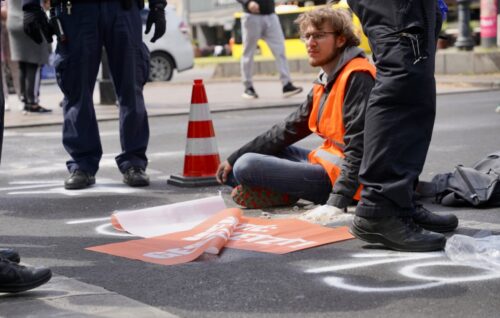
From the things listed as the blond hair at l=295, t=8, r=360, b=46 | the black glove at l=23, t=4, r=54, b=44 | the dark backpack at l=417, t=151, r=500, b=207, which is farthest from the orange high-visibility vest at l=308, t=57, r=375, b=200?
the black glove at l=23, t=4, r=54, b=44

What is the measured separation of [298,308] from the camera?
10.8 feet

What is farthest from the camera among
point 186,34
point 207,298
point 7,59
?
point 186,34

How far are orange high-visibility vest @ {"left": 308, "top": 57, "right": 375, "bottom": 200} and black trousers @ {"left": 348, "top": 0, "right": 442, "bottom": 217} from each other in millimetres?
804

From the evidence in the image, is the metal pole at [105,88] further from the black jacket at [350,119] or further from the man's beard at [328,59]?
the man's beard at [328,59]

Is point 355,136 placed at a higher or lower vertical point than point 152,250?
higher

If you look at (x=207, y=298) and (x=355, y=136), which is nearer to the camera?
(x=207, y=298)

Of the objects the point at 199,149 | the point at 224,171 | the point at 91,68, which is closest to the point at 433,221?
the point at 224,171

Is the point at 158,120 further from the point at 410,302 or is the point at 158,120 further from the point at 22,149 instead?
the point at 410,302

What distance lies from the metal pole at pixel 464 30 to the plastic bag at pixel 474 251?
49.1ft

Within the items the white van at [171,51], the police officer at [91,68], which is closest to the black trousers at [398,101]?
the police officer at [91,68]

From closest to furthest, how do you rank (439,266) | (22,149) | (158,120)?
(439,266) < (22,149) < (158,120)

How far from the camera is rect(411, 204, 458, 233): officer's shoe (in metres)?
4.41

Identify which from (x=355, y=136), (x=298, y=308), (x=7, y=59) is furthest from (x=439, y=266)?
(x=7, y=59)

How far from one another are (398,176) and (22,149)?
5651 millimetres
